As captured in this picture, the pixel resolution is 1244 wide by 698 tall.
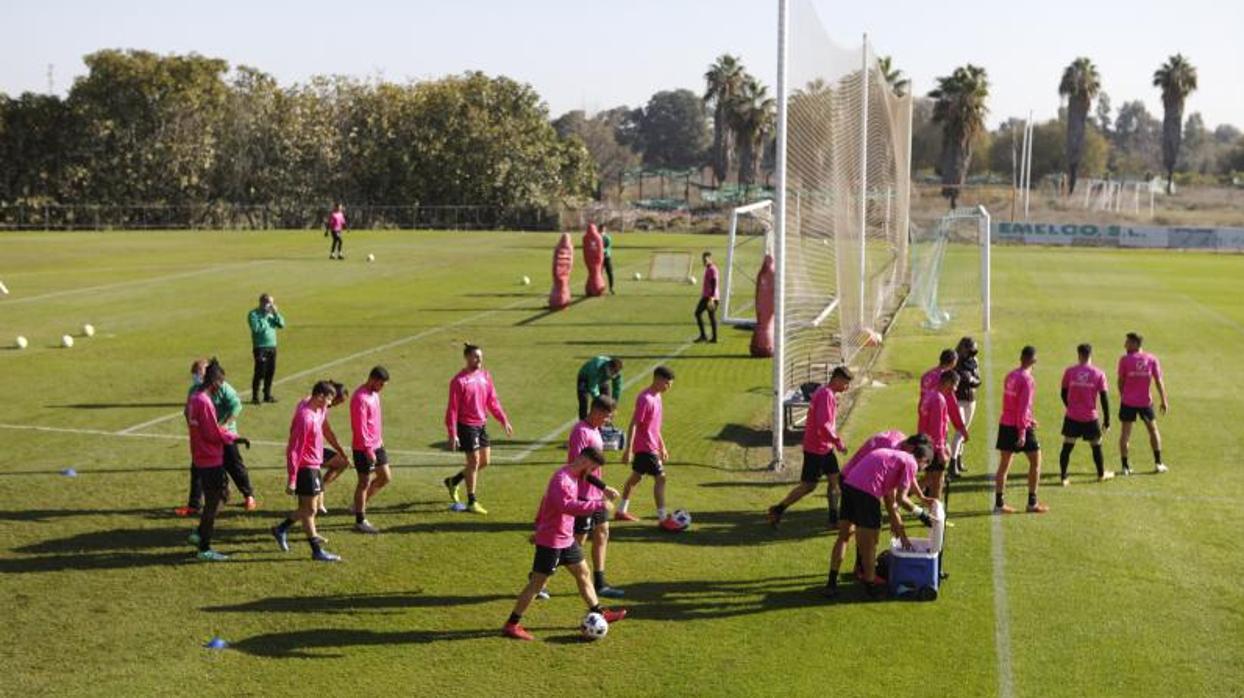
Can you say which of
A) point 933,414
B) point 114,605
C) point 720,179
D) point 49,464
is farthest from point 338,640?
point 720,179

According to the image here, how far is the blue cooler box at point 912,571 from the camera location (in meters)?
11.8

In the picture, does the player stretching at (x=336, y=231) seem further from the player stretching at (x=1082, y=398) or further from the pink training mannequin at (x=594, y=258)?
the player stretching at (x=1082, y=398)

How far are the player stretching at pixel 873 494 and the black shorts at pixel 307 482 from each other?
17.5 ft

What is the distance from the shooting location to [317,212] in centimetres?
7806

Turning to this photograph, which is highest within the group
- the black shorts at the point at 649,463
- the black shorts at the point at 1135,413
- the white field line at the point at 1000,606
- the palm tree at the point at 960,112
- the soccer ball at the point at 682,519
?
the palm tree at the point at 960,112

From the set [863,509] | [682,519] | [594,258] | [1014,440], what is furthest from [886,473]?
[594,258]

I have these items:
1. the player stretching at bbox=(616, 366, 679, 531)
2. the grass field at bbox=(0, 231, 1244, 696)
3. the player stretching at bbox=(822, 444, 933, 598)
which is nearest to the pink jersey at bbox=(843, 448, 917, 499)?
the player stretching at bbox=(822, 444, 933, 598)

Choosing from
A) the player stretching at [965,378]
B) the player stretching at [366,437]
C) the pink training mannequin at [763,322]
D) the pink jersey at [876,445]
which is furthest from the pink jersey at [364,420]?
the pink training mannequin at [763,322]

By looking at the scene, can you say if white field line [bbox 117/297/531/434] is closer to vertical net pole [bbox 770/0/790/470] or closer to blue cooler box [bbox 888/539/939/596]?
vertical net pole [bbox 770/0/790/470]

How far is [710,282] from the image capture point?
96.1 feet

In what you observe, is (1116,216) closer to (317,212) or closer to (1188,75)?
(1188,75)

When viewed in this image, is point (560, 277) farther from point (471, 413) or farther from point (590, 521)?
point (590, 521)

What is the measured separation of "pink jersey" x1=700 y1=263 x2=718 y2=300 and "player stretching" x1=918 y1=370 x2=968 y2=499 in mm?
15176

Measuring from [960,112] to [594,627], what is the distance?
79326 mm
